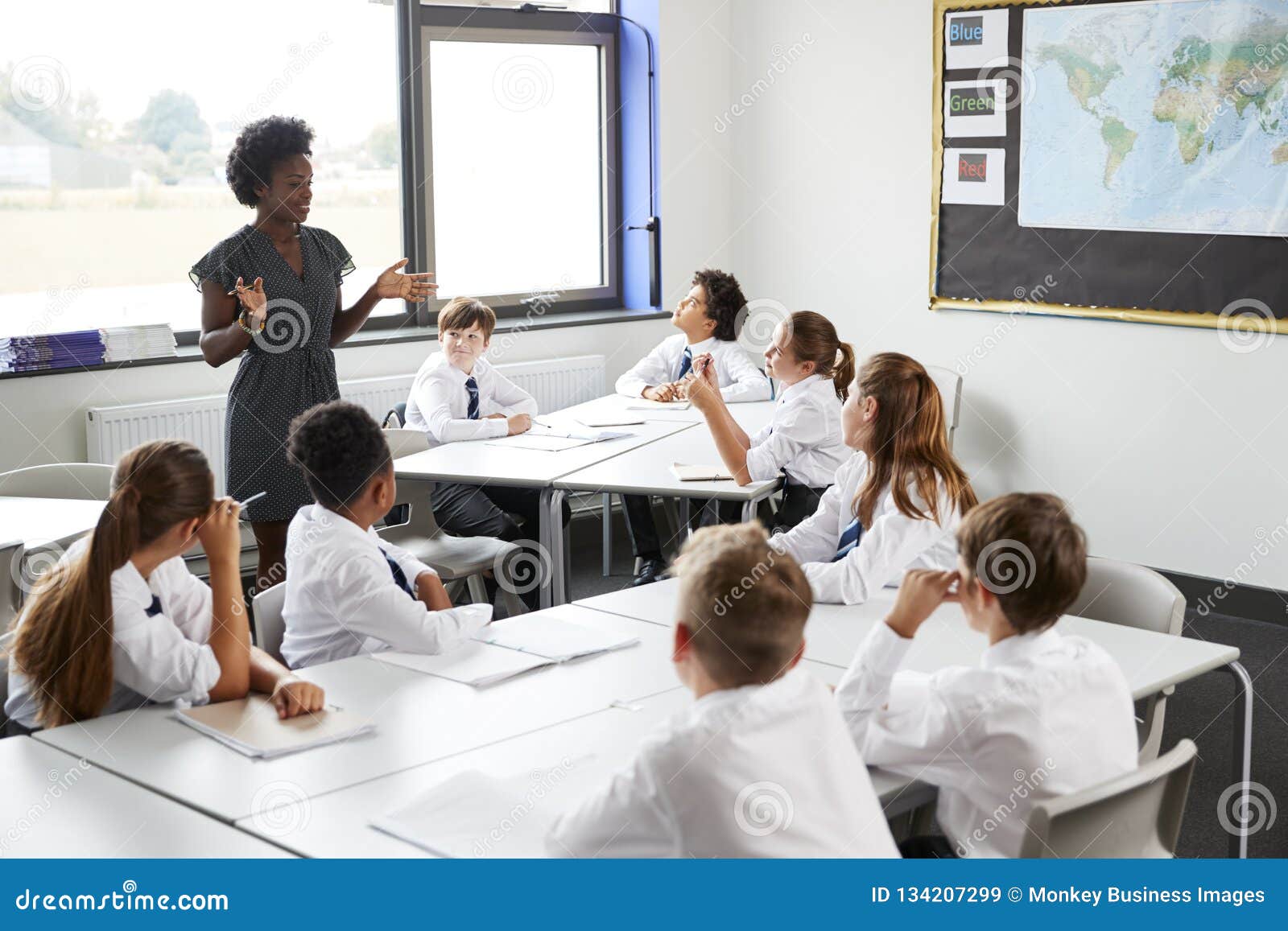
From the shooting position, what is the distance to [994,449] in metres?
5.63

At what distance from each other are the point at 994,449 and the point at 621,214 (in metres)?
2.12

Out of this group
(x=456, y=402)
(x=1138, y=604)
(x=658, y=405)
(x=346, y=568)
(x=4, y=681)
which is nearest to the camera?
(x=4, y=681)

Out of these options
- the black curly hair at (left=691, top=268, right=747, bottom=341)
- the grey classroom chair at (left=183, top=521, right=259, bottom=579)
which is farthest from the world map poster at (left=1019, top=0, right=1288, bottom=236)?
the grey classroom chair at (left=183, top=521, right=259, bottom=579)

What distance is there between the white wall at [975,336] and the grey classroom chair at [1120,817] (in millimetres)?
3048


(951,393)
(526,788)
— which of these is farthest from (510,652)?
(951,393)

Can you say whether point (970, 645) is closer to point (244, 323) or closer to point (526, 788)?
point (526, 788)

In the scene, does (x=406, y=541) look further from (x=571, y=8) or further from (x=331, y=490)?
(x=571, y=8)

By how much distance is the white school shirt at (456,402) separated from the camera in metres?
4.72

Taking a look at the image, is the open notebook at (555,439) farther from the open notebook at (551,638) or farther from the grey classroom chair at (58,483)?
the open notebook at (551,638)

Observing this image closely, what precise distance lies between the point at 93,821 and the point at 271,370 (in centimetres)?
204

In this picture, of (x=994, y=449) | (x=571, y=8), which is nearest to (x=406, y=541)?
(x=994, y=449)

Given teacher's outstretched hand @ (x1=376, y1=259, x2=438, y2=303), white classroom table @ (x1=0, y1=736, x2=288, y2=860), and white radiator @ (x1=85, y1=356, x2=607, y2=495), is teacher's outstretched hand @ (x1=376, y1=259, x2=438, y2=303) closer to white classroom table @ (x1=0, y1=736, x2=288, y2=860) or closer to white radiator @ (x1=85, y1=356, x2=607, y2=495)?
white radiator @ (x1=85, y1=356, x2=607, y2=495)

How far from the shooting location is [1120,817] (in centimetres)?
189

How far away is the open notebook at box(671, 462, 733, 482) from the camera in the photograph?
408 centimetres
